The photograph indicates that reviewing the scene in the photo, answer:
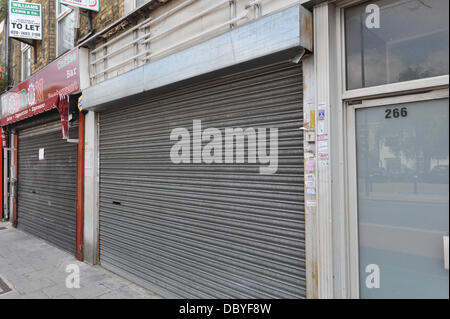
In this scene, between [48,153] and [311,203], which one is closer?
[311,203]

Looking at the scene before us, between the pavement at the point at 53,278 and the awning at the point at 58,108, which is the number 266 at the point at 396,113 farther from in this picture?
the awning at the point at 58,108

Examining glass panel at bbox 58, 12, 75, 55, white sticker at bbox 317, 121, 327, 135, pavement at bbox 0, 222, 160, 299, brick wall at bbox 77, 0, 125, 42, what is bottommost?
pavement at bbox 0, 222, 160, 299

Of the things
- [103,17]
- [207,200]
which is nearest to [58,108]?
[103,17]

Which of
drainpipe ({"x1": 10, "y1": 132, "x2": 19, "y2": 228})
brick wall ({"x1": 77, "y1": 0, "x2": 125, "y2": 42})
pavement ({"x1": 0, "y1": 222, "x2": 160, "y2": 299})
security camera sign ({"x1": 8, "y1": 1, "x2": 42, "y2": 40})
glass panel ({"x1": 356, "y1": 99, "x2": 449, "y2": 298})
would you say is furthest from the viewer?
drainpipe ({"x1": 10, "y1": 132, "x2": 19, "y2": 228})

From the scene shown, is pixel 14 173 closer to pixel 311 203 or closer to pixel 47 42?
pixel 47 42

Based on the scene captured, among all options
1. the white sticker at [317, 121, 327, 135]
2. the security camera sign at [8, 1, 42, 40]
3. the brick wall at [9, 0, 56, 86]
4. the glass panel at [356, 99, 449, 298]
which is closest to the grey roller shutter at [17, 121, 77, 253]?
the brick wall at [9, 0, 56, 86]

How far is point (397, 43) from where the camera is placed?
268 cm

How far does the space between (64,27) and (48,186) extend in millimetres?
4494

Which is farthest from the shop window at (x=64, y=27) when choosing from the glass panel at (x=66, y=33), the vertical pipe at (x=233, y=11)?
the vertical pipe at (x=233, y=11)

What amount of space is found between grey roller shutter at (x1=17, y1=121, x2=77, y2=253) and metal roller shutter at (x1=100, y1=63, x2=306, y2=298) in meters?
1.43

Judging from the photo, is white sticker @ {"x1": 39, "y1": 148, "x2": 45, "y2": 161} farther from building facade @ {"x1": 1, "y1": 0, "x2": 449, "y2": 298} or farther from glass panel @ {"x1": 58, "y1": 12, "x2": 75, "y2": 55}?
building facade @ {"x1": 1, "y1": 0, "x2": 449, "y2": 298}

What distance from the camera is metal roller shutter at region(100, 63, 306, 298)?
327 cm

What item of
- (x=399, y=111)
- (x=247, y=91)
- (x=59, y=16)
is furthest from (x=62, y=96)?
(x=399, y=111)

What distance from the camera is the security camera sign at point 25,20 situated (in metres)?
8.98
